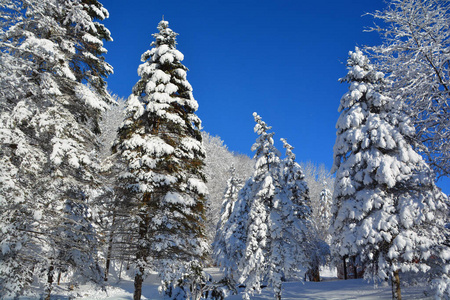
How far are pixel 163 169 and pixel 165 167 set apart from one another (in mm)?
141

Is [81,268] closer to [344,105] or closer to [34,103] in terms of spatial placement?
[34,103]

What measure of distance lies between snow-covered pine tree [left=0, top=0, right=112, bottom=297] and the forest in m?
0.04

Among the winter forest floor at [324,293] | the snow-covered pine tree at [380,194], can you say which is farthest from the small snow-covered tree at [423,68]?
the winter forest floor at [324,293]

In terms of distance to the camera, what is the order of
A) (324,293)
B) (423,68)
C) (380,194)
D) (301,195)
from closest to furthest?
(423,68) < (380,194) < (324,293) < (301,195)

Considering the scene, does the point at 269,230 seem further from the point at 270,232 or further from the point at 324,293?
the point at 324,293

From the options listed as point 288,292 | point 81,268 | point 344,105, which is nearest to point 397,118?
point 344,105

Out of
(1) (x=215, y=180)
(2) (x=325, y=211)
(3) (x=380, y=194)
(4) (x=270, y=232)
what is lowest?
(4) (x=270, y=232)

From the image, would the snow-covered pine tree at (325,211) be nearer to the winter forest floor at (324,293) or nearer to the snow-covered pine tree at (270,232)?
the winter forest floor at (324,293)

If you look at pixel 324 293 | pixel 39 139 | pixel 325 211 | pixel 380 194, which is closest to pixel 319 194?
pixel 325 211

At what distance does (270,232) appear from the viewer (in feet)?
64.5

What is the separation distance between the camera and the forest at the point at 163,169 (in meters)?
7.66

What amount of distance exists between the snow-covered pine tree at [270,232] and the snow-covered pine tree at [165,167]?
6.83 meters

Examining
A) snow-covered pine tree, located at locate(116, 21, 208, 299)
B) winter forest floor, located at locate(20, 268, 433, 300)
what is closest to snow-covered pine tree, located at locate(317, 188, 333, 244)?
winter forest floor, located at locate(20, 268, 433, 300)

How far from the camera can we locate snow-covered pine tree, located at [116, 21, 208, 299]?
1200 centimetres
